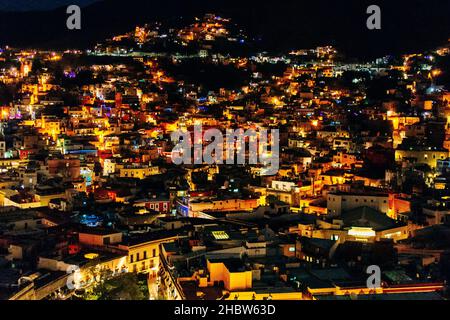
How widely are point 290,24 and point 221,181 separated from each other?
1395 inches

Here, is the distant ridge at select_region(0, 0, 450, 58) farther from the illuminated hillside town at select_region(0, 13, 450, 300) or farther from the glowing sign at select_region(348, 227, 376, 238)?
the glowing sign at select_region(348, 227, 376, 238)

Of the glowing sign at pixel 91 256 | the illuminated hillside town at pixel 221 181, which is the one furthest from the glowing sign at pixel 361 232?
the glowing sign at pixel 91 256

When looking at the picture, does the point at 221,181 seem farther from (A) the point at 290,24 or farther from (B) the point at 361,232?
(A) the point at 290,24

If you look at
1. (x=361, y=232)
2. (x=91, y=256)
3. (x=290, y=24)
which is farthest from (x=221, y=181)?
(x=290, y=24)

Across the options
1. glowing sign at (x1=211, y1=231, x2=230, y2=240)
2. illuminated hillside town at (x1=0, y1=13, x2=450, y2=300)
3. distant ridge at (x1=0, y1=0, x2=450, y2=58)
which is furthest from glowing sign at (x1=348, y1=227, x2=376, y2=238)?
distant ridge at (x1=0, y1=0, x2=450, y2=58)

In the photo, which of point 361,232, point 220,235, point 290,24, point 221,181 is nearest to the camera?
point 220,235

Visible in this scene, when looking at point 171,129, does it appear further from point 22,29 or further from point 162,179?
point 22,29

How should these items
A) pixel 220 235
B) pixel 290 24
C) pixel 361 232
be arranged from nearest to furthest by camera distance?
pixel 220 235
pixel 361 232
pixel 290 24

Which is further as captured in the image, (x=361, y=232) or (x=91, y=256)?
(x=361, y=232)

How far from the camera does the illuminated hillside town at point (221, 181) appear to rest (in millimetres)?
6695

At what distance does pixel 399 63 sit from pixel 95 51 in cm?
1529

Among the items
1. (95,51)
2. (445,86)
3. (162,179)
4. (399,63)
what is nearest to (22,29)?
(95,51)

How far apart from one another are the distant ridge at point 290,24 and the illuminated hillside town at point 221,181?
35.3ft

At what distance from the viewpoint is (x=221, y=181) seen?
43.3 ft
